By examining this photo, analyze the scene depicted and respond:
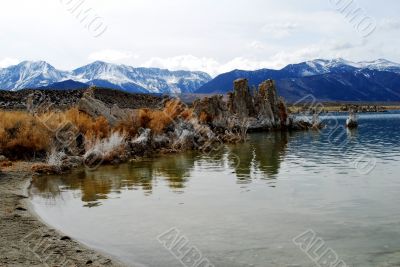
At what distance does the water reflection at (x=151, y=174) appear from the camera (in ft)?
55.7

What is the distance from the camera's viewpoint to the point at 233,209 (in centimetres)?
1355

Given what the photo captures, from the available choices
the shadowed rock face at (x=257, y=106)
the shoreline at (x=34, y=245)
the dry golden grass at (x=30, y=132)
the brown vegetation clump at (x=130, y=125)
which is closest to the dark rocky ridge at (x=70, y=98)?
the shadowed rock face at (x=257, y=106)

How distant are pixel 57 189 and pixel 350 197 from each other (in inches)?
388

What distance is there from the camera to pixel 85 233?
37.1 feet

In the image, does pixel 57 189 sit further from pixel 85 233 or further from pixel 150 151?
pixel 150 151

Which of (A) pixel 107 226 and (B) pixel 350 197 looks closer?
(A) pixel 107 226

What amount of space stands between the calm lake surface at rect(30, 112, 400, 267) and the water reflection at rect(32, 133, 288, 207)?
0.14 feet

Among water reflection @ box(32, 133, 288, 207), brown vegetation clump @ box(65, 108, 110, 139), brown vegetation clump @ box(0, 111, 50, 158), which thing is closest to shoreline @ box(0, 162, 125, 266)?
water reflection @ box(32, 133, 288, 207)

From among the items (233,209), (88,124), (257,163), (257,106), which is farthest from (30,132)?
(257,106)

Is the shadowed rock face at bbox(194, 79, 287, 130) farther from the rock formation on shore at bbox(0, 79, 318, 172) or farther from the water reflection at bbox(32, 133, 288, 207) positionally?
the water reflection at bbox(32, 133, 288, 207)

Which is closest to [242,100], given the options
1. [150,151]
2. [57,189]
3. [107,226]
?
[150,151]

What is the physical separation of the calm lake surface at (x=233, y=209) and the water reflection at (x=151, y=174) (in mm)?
41

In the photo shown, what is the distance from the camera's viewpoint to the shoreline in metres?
8.75

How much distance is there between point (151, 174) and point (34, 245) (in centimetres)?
1110
